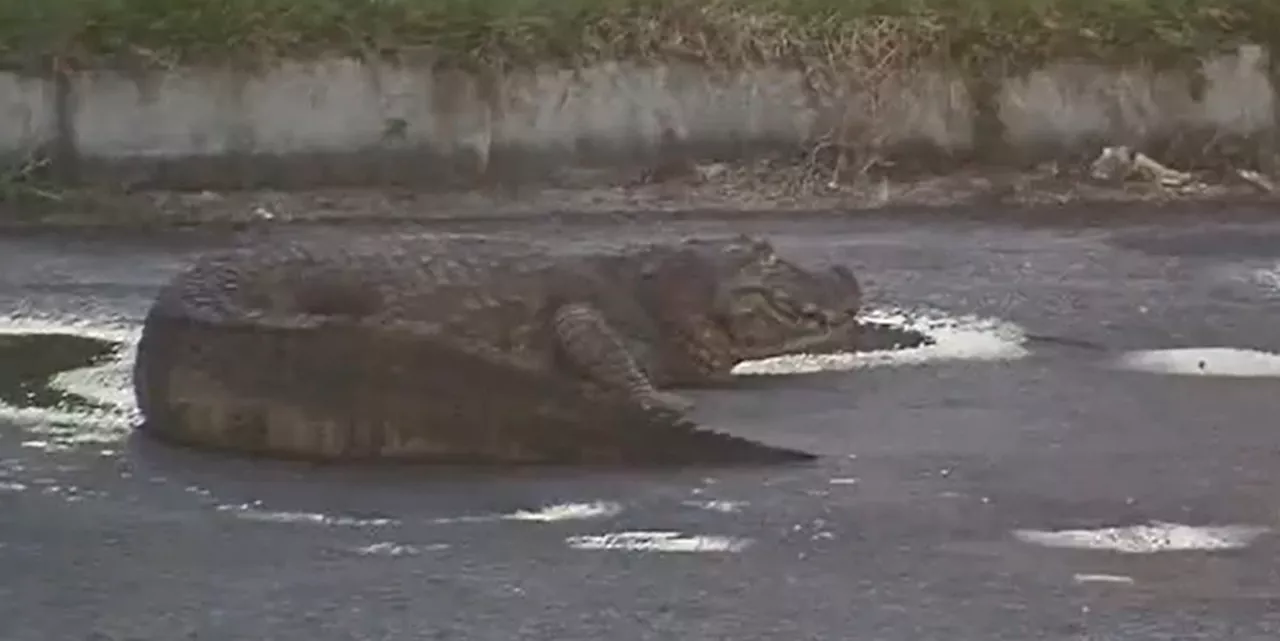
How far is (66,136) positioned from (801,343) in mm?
6312

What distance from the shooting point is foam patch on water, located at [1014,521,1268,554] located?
4.60 m

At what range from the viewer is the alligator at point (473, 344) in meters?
5.34

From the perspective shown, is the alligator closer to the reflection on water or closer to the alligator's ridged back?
the alligator's ridged back

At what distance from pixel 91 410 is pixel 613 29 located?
6462 millimetres

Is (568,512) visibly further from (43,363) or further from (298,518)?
(43,363)

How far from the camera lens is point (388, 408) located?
545 centimetres

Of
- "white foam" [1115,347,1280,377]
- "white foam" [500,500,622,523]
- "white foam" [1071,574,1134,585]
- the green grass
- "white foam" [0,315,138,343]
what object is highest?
the green grass

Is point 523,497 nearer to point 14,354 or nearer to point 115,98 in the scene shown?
point 14,354

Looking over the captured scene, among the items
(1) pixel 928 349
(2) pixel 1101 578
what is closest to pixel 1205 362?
(1) pixel 928 349

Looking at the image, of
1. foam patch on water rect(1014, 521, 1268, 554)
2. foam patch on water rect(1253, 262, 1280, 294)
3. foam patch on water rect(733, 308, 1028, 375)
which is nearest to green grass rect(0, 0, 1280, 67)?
foam patch on water rect(1253, 262, 1280, 294)

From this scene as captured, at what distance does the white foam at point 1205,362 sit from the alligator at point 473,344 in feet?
2.98

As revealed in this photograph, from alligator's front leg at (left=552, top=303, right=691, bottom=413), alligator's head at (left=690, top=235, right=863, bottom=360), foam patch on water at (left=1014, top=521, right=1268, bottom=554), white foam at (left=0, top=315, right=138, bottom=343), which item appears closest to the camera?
foam patch on water at (left=1014, top=521, right=1268, bottom=554)

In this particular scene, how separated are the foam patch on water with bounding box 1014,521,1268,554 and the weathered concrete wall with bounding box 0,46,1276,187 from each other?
7492mm

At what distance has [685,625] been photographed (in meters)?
4.11
